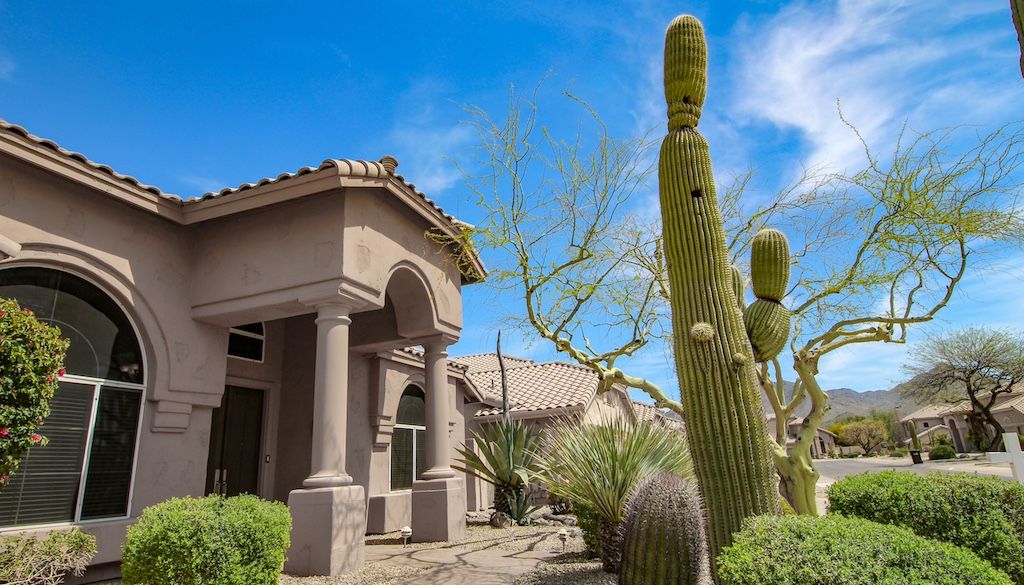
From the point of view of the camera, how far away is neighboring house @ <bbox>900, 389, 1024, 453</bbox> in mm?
41219

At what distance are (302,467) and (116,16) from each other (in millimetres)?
8186

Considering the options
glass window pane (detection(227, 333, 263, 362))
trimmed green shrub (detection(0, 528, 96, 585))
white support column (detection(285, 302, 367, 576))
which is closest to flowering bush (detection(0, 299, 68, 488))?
trimmed green shrub (detection(0, 528, 96, 585))

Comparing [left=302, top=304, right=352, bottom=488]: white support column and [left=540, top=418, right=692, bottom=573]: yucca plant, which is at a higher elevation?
[left=302, top=304, right=352, bottom=488]: white support column

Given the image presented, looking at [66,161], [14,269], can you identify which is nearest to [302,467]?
[14,269]

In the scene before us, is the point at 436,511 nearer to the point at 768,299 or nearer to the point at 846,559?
the point at 768,299

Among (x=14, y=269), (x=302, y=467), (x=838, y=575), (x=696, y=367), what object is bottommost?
(x=838, y=575)

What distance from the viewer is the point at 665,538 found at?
5.63m

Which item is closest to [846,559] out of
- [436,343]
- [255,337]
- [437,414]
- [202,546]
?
[202,546]

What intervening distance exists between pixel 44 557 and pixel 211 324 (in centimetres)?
394

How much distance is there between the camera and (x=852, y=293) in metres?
11.7

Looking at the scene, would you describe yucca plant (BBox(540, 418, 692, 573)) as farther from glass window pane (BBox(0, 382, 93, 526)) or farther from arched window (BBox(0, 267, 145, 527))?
glass window pane (BBox(0, 382, 93, 526))

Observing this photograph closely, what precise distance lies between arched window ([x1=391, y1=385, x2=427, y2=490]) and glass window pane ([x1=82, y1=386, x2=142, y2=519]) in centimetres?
560

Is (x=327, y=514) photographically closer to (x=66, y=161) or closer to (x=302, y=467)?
(x=302, y=467)

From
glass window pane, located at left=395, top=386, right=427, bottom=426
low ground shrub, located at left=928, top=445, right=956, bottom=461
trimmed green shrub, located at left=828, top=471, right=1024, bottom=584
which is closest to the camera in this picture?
trimmed green shrub, located at left=828, top=471, right=1024, bottom=584
